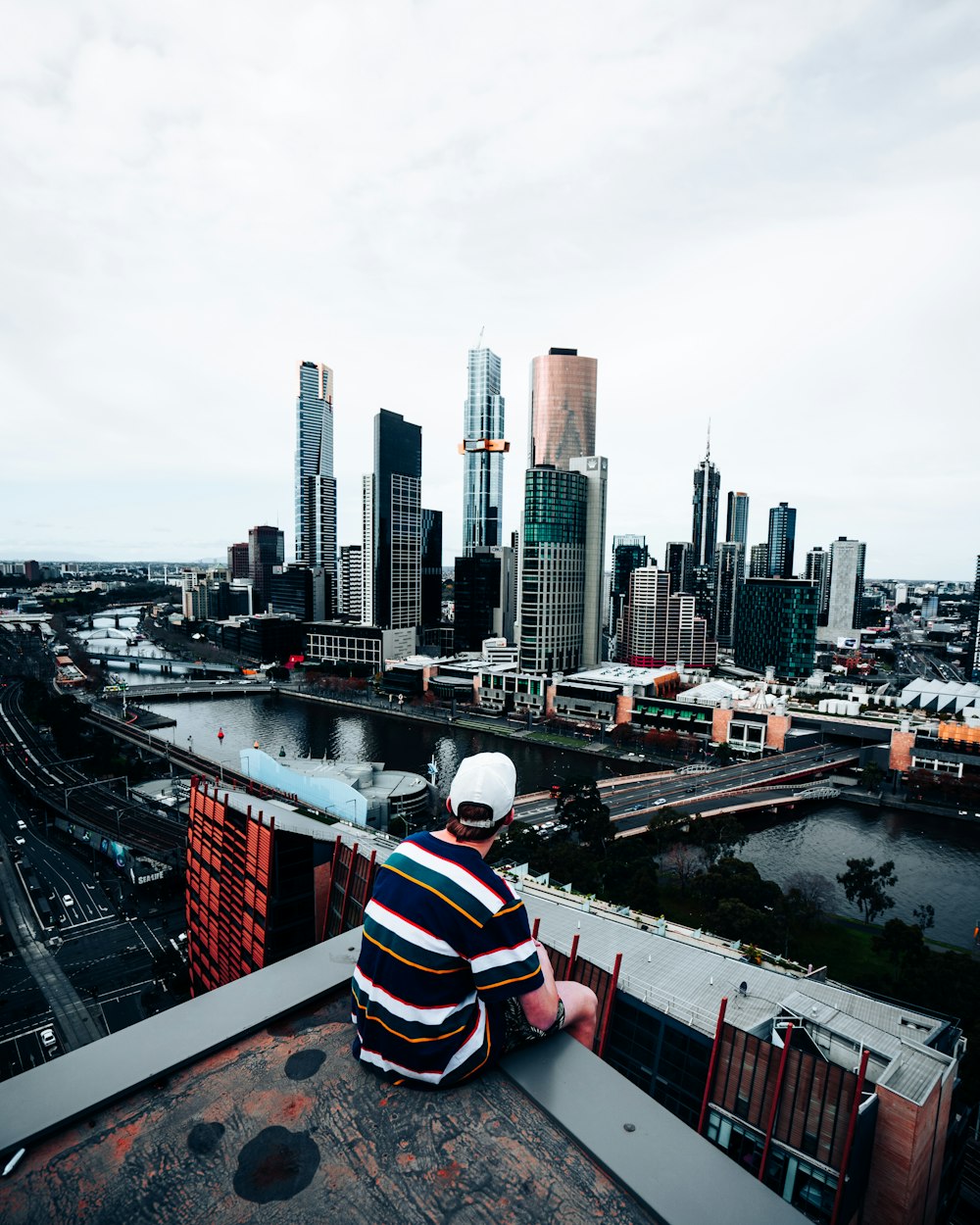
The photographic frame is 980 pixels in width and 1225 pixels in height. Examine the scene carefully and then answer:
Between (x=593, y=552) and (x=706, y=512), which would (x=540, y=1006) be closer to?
(x=593, y=552)

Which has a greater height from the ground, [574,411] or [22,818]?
[574,411]

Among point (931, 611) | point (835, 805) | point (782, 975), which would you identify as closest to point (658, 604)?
point (835, 805)

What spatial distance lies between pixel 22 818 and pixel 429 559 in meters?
39.1

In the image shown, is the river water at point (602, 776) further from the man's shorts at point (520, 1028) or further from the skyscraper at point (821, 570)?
the skyscraper at point (821, 570)

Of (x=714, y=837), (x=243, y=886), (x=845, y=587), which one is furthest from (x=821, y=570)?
(x=243, y=886)

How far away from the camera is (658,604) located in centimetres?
4344

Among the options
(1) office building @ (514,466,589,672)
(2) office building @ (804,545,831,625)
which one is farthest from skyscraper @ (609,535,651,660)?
(1) office building @ (514,466,589,672)

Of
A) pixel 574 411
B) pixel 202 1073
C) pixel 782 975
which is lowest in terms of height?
pixel 782 975

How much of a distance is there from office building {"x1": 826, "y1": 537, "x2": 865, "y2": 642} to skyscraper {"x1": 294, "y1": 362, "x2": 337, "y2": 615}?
48.9 meters

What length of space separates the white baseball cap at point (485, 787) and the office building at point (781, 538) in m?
82.3

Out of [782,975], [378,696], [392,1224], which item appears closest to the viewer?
[392,1224]

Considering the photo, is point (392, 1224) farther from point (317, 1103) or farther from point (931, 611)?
point (931, 611)

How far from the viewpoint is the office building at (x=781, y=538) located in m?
79.1

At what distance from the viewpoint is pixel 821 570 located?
70062mm
